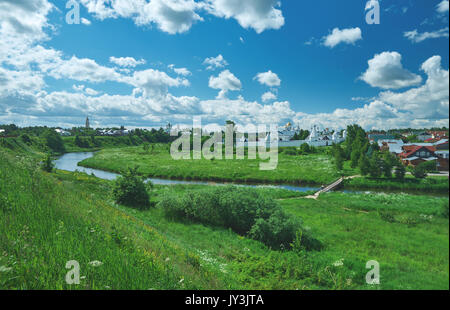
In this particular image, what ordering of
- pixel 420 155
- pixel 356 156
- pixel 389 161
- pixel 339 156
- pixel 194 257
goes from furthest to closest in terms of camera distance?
pixel 339 156, pixel 356 156, pixel 194 257, pixel 389 161, pixel 420 155

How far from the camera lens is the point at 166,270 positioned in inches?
143

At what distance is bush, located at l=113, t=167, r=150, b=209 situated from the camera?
46.9 feet

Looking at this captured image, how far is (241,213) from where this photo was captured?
30.8 feet

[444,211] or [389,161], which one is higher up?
[389,161]

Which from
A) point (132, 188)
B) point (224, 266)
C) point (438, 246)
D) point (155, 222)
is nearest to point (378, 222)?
point (438, 246)

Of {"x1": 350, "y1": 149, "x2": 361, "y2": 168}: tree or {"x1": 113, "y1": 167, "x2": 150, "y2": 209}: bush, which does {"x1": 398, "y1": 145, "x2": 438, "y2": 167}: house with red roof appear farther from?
{"x1": 113, "y1": 167, "x2": 150, "y2": 209}: bush

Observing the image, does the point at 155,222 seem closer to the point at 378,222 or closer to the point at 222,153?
the point at 378,222

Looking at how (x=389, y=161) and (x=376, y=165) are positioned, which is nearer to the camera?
(x=389, y=161)

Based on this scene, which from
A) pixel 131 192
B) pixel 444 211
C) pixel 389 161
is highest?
pixel 389 161

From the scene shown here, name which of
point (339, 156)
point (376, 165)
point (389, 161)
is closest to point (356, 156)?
point (376, 165)

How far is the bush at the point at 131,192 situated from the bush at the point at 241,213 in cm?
275

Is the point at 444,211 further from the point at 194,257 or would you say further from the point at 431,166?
the point at 194,257

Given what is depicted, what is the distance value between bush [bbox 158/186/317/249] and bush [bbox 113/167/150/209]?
108 inches

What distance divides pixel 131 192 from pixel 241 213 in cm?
888
